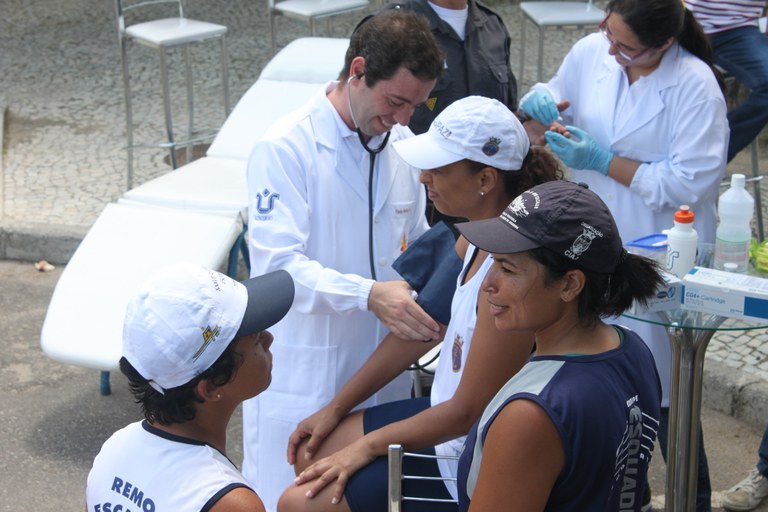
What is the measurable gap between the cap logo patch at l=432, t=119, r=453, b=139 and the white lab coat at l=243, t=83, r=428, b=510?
14.9 inches

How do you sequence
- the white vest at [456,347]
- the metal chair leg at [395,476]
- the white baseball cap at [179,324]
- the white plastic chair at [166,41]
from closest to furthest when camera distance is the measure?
1. the white baseball cap at [179,324]
2. the metal chair leg at [395,476]
3. the white vest at [456,347]
4. the white plastic chair at [166,41]

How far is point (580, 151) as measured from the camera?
141 inches

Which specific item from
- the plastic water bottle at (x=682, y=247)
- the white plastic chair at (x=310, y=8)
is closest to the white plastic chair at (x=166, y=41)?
the white plastic chair at (x=310, y=8)

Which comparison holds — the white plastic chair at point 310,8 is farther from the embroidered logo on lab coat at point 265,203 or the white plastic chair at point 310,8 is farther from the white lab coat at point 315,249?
the embroidered logo on lab coat at point 265,203

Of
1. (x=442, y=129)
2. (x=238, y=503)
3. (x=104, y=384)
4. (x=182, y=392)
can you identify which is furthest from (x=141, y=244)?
(x=238, y=503)

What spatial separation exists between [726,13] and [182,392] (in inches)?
155

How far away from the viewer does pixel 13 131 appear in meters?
7.57

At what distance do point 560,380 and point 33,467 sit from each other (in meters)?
2.94

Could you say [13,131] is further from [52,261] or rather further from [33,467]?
[33,467]

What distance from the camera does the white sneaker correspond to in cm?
388

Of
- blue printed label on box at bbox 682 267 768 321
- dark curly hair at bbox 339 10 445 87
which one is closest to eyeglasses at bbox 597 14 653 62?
dark curly hair at bbox 339 10 445 87

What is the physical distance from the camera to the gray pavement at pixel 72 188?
14.5ft

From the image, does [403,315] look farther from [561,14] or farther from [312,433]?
[561,14]

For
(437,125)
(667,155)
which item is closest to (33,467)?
(437,125)
